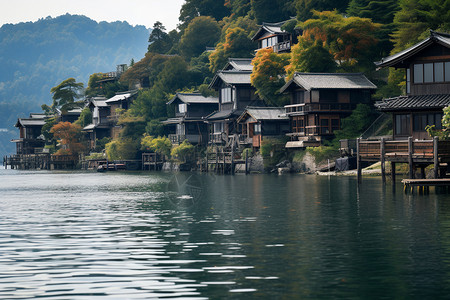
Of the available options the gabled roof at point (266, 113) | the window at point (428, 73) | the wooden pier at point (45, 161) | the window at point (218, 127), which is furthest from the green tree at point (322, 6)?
the wooden pier at point (45, 161)

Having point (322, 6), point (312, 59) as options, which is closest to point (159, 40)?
point (322, 6)

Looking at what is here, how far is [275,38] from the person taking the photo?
107m

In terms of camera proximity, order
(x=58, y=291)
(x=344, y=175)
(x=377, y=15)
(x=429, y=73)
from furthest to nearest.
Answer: (x=377, y=15), (x=344, y=175), (x=429, y=73), (x=58, y=291)

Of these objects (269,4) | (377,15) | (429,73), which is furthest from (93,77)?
(429,73)

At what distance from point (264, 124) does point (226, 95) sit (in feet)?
52.1

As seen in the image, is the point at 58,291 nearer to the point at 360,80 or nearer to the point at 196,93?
the point at 360,80

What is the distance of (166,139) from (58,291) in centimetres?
9453

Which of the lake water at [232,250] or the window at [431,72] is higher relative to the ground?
the window at [431,72]

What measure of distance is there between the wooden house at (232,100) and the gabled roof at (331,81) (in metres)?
17.7

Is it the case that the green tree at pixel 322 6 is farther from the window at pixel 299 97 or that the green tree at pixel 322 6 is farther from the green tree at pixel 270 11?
the green tree at pixel 270 11

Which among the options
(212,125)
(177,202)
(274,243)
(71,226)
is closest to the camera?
(274,243)

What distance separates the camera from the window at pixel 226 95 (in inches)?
3931

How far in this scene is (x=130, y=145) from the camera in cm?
12062

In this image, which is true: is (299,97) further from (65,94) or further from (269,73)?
(65,94)
